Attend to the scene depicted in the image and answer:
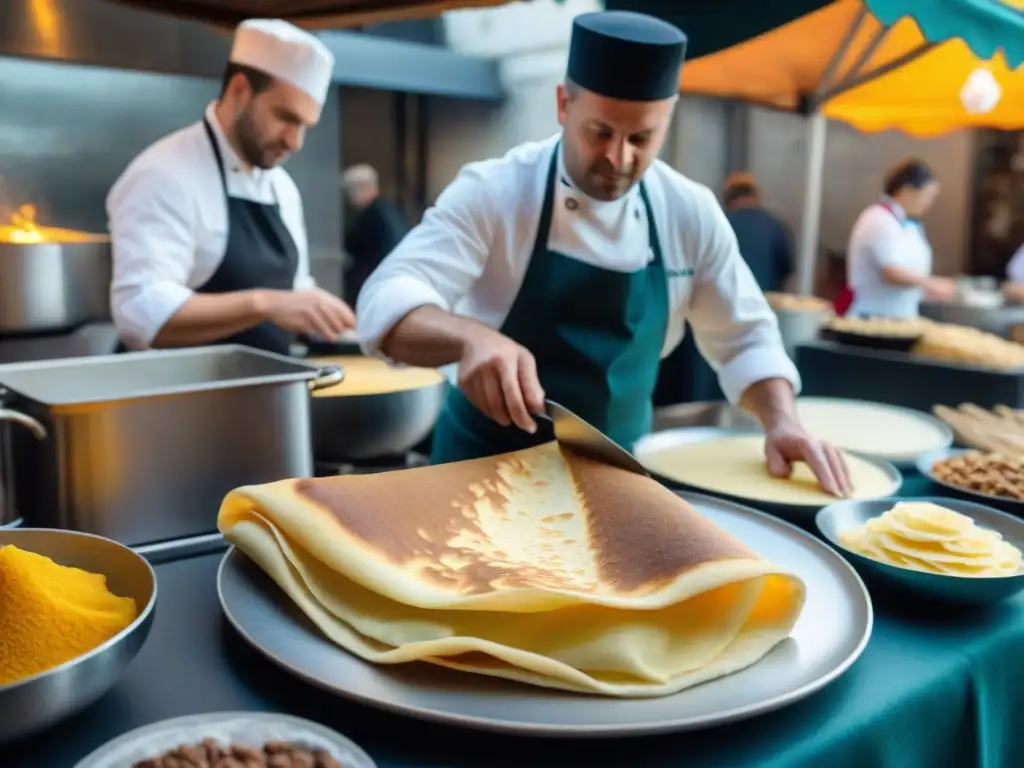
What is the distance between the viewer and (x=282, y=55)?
2039 millimetres

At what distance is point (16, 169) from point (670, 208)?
3124 mm

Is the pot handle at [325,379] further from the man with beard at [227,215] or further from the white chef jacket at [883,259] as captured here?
the white chef jacket at [883,259]

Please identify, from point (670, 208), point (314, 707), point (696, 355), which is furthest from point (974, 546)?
point (696, 355)

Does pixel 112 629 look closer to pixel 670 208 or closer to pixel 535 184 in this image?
pixel 535 184

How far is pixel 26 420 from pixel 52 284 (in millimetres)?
1721

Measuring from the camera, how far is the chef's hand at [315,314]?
1.68 meters

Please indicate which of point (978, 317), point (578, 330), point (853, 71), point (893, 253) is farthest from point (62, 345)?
point (978, 317)

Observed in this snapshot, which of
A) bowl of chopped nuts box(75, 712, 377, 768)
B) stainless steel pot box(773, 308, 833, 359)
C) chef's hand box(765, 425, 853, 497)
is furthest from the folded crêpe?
stainless steel pot box(773, 308, 833, 359)

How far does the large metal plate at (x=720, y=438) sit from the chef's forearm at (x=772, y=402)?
0.08 meters

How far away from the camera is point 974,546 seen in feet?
3.24

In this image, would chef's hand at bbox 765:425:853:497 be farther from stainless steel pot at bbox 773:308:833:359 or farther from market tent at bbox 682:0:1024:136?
stainless steel pot at bbox 773:308:833:359

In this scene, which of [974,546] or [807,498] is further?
[807,498]

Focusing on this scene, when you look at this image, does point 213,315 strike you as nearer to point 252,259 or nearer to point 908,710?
point 252,259

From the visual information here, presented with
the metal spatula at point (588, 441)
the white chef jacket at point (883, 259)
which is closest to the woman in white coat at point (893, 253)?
the white chef jacket at point (883, 259)
